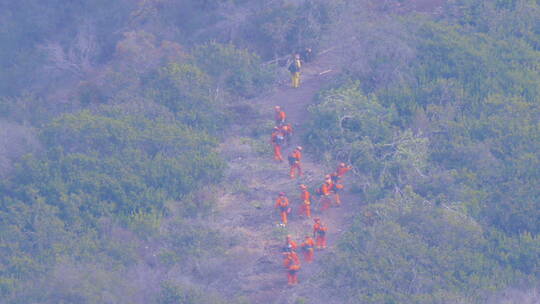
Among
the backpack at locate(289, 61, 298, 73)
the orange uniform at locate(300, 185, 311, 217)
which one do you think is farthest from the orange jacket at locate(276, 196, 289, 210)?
the backpack at locate(289, 61, 298, 73)

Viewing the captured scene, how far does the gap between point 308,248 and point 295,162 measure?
3.37 metres

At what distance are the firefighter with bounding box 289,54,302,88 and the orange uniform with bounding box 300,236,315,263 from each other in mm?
8661

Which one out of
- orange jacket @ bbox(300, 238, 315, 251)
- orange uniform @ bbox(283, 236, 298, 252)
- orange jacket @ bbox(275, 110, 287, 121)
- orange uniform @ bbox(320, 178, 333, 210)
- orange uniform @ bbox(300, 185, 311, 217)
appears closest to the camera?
orange uniform @ bbox(283, 236, 298, 252)

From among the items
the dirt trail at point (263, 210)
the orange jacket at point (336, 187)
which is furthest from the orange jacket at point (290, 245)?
the orange jacket at point (336, 187)

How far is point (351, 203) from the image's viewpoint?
1970 cm

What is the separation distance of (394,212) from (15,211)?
868 centimetres

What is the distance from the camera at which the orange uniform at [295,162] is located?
20.2 m

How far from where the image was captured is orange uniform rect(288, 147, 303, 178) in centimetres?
2017

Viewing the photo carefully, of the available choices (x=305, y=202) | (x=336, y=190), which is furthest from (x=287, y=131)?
(x=305, y=202)

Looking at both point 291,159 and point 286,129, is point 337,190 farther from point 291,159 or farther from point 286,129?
point 286,129

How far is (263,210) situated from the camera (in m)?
19.7

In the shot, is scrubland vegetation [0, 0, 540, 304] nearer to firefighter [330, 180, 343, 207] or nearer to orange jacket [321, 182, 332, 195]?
firefighter [330, 180, 343, 207]

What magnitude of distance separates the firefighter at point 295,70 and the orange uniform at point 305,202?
6.66 meters

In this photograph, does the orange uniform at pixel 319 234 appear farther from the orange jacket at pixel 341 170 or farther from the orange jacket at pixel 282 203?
the orange jacket at pixel 341 170
